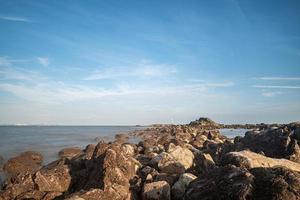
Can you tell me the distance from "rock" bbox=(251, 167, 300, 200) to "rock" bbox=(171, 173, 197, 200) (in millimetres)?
2800

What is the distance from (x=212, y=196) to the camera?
7.46 m

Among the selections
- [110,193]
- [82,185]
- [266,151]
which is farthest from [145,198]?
[266,151]

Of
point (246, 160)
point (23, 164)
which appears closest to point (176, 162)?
point (246, 160)

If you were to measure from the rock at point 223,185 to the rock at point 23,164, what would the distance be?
15.6 meters

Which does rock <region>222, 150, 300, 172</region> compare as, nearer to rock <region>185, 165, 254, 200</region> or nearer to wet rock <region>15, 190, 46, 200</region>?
rock <region>185, 165, 254, 200</region>

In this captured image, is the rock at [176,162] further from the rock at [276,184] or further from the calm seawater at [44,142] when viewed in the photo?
the calm seawater at [44,142]

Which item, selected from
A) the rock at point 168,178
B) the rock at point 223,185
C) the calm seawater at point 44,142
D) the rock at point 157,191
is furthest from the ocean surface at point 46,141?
the rock at point 223,185

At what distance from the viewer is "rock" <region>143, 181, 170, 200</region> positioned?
9.85 meters

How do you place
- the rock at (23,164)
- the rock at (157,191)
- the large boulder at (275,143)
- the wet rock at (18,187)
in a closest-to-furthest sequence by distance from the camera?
1. the rock at (157,191)
2. the wet rock at (18,187)
3. the large boulder at (275,143)
4. the rock at (23,164)

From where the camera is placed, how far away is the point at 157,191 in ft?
32.7

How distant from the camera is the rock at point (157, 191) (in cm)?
985

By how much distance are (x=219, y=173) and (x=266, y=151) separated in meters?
10.1

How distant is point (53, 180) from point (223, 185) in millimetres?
6645

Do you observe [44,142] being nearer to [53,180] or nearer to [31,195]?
[53,180]
